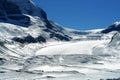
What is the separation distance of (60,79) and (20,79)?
570 inches

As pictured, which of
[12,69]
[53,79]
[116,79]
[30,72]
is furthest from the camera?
[12,69]

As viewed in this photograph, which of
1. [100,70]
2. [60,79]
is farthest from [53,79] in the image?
[100,70]

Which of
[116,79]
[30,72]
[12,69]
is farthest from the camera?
[12,69]

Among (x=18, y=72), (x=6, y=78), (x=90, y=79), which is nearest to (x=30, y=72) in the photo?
(x=18, y=72)

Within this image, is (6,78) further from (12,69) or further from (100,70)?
(100,70)

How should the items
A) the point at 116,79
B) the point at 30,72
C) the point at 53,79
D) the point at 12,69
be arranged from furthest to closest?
the point at 12,69 < the point at 30,72 < the point at 53,79 < the point at 116,79

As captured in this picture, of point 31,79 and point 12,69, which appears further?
point 12,69

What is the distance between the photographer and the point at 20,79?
154 m

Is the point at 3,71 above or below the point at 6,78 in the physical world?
above

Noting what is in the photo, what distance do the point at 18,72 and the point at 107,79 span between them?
2069 inches

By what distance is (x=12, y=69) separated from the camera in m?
198

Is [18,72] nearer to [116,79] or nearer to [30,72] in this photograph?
[30,72]

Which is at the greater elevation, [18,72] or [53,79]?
[18,72]

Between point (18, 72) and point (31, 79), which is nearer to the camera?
point (31, 79)
